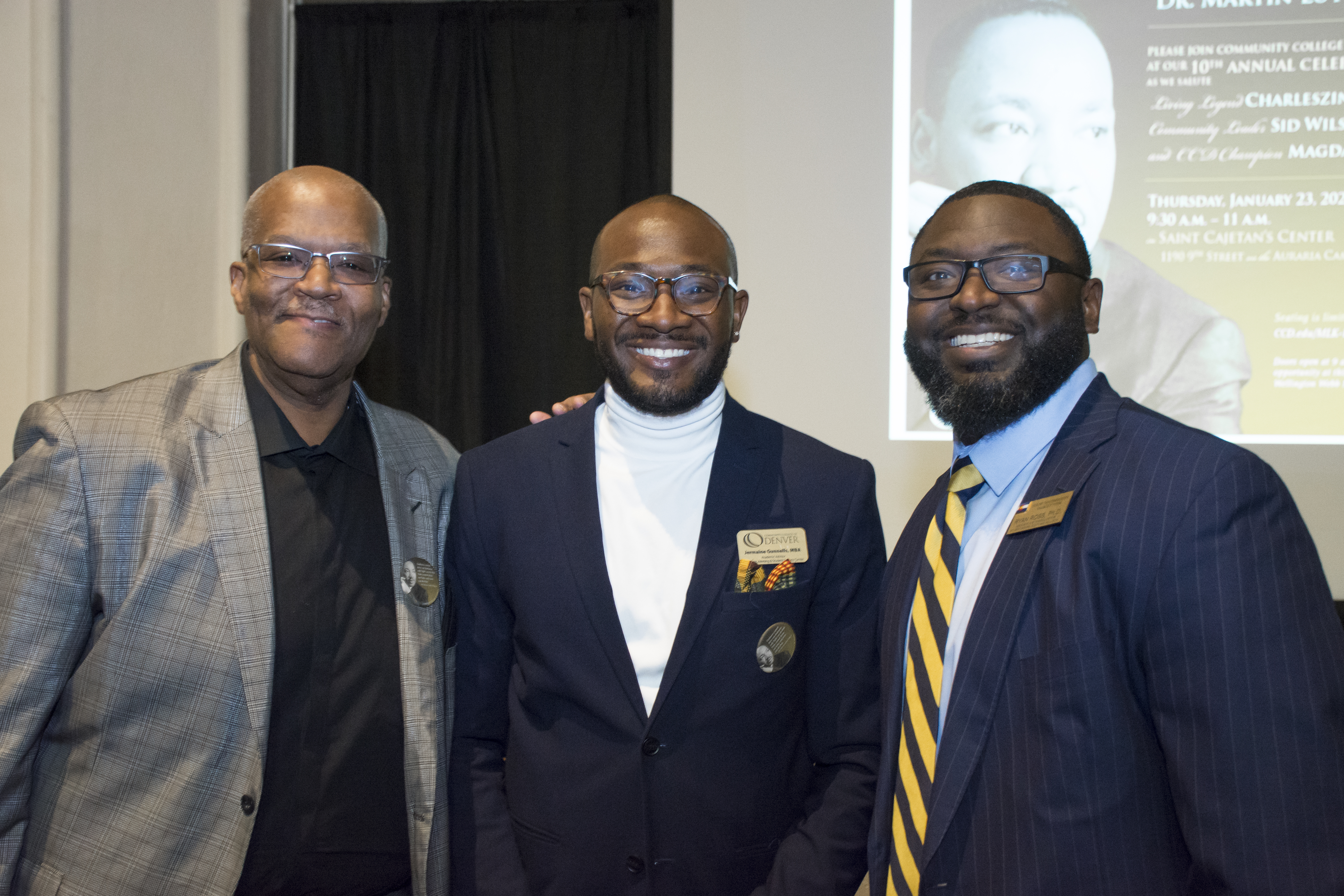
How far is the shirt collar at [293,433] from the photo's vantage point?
1938mm

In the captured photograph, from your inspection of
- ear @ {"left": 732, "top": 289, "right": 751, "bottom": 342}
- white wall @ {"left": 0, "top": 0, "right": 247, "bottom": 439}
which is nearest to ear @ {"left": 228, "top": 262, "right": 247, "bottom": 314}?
ear @ {"left": 732, "top": 289, "right": 751, "bottom": 342}

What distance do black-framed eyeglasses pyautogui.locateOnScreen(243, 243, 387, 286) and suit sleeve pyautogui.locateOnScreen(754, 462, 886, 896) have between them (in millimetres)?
1164

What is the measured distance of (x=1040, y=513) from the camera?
60.0 inches

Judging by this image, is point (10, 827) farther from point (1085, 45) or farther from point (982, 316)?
point (1085, 45)

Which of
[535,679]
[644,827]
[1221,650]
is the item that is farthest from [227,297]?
[1221,650]

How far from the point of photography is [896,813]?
5.59ft

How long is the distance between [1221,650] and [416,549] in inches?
58.6

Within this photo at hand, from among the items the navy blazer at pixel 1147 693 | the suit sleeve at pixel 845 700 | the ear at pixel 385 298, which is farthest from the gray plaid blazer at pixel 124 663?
the navy blazer at pixel 1147 693

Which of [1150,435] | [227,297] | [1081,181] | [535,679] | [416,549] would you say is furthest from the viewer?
[227,297]

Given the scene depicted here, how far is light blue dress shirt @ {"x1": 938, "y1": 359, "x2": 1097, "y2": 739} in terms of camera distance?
1.66 m

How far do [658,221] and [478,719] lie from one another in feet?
Result: 3.67

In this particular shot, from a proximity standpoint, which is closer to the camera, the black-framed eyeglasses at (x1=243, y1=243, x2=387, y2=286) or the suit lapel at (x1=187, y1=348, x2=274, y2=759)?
the suit lapel at (x1=187, y1=348, x2=274, y2=759)

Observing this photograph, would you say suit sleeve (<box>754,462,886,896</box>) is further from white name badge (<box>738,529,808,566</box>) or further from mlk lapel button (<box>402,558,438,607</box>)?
mlk lapel button (<box>402,558,438,607</box>)

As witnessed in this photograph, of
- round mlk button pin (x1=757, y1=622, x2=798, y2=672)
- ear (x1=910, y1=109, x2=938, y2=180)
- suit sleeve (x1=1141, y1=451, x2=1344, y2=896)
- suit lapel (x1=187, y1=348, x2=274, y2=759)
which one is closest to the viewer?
suit sleeve (x1=1141, y1=451, x2=1344, y2=896)
